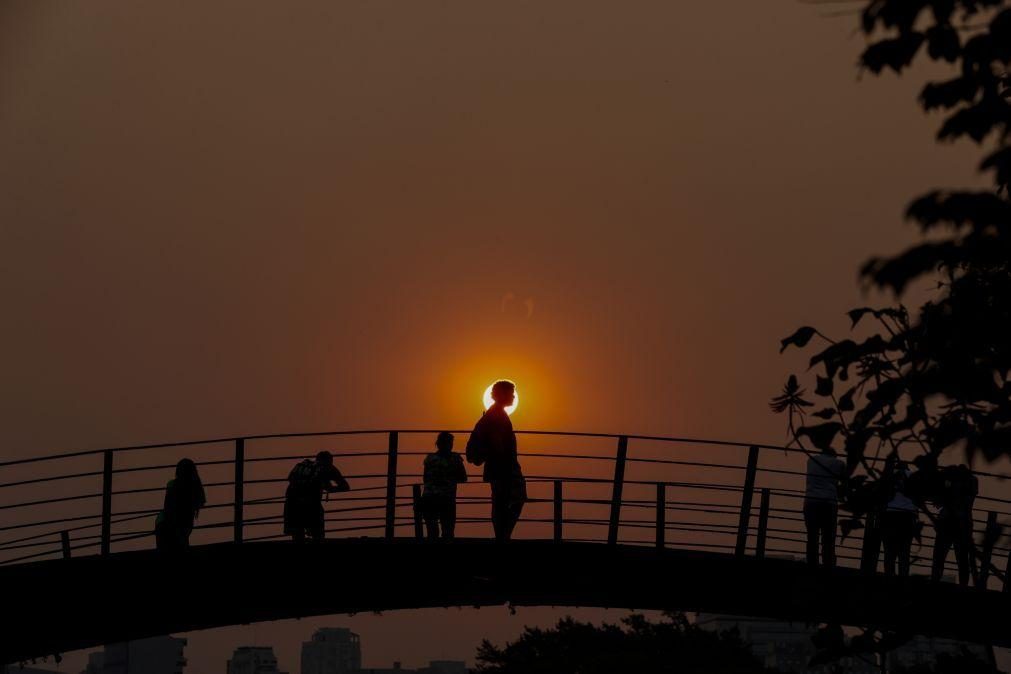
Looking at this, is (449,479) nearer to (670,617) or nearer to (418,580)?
(418,580)

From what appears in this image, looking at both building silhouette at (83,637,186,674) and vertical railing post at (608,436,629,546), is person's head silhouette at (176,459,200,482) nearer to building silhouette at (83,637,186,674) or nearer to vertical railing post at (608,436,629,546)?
vertical railing post at (608,436,629,546)

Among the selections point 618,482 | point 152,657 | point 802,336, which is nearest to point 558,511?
point 618,482

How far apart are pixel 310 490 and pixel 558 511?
262 cm

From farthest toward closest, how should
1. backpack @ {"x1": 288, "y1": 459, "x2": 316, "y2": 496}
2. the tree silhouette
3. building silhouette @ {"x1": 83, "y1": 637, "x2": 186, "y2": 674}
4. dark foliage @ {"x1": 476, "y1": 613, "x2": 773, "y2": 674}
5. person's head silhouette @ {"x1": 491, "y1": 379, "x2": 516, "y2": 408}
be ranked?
building silhouette @ {"x1": 83, "y1": 637, "x2": 186, "y2": 674}
dark foliage @ {"x1": 476, "y1": 613, "x2": 773, "y2": 674}
backpack @ {"x1": 288, "y1": 459, "x2": 316, "y2": 496}
person's head silhouette @ {"x1": 491, "y1": 379, "x2": 516, "y2": 408}
the tree silhouette

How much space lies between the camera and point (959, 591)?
18375 mm

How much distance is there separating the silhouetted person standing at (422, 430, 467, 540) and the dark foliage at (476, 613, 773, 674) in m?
52.3

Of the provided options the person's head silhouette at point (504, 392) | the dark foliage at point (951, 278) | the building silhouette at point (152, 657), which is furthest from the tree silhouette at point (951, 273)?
the building silhouette at point (152, 657)

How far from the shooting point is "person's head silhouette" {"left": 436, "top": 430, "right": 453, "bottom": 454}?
693 inches

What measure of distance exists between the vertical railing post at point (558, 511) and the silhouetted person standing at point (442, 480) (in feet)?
3.34

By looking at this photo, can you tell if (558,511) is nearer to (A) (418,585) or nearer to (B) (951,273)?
(A) (418,585)

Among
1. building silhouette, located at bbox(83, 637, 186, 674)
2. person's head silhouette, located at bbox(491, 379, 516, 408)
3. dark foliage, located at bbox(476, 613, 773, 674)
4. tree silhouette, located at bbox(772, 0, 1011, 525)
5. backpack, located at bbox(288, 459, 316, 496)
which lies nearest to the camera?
tree silhouette, located at bbox(772, 0, 1011, 525)

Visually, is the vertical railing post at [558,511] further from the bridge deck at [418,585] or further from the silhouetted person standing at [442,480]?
the silhouetted person standing at [442,480]

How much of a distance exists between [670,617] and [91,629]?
195 feet

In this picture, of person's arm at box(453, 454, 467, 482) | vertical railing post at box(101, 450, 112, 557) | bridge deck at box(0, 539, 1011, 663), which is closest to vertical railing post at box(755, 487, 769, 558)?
bridge deck at box(0, 539, 1011, 663)
